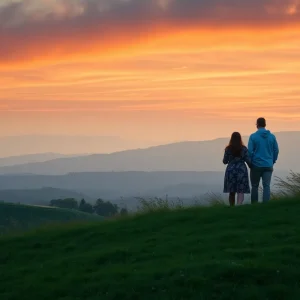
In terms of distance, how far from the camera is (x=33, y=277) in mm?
16109

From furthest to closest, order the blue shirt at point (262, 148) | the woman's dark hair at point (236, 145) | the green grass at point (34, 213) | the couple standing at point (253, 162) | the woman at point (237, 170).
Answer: the green grass at point (34, 213) < the blue shirt at point (262, 148) < the couple standing at point (253, 162) < the woman at point (237, 170) < the woman's dark hair at point (236, 145)

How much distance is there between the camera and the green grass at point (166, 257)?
13750mm

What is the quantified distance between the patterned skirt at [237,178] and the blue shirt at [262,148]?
47 cm

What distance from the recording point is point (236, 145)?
2264 centimetres

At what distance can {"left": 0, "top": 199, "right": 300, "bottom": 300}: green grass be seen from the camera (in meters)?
13.8

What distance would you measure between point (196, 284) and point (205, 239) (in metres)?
3.57

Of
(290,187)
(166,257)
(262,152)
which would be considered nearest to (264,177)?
(262,152)

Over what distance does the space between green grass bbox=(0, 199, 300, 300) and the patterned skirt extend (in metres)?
1.51

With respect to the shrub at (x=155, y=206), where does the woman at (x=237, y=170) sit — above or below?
above

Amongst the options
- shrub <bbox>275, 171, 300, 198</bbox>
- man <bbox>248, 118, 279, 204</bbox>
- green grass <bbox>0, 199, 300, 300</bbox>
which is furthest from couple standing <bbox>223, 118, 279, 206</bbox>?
green grass <bbox>0, 199, 300, 300</bbox>

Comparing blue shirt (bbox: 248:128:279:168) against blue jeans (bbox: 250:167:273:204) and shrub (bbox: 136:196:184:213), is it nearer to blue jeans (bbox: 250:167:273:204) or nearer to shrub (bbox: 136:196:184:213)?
blue jeans (bbox: 250:167:273:204)

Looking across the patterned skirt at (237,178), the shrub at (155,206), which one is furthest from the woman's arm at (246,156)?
the shrub at (155,206)

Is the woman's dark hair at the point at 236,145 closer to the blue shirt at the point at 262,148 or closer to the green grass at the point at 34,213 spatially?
the blue shirt at the point at 262,148

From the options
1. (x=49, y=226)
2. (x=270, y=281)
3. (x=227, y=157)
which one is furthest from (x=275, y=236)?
(x=49, y=226)
